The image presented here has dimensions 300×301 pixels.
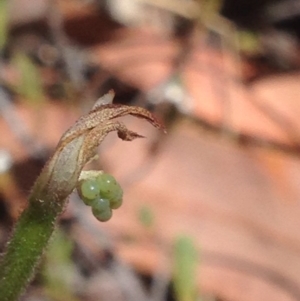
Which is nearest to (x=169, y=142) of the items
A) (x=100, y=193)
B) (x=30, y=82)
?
(x=30, y=82)

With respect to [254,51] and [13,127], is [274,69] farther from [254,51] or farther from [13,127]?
[13,127]

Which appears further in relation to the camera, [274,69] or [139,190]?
[274,69]

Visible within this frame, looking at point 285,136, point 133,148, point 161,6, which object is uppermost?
point 161,6

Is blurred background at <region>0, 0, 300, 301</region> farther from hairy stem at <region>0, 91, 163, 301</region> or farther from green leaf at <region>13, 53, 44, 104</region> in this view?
hairy stem at <region>0, 91, 163, 301</region>

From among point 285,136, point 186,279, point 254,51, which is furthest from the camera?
point 254,51

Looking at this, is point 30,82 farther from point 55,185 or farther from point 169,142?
point 55,185

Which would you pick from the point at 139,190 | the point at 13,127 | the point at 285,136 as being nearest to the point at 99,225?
the point at 139,190

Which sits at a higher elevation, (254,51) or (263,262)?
(254,51)

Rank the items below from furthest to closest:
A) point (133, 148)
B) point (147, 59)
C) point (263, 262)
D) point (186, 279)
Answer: point (147, 59) → point (133, 148) → point (263, 262) → point (186, 279)
